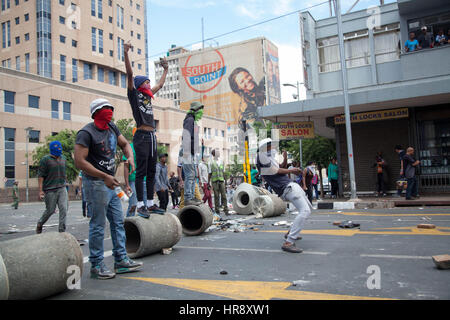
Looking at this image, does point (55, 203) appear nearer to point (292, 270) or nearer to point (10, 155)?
point (292, 270)

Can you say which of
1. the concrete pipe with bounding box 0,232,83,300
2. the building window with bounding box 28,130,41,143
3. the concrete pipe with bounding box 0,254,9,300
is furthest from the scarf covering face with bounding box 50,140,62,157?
the building window with bounding box 28,130,41,143

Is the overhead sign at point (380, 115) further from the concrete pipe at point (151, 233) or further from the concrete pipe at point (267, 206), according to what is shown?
the concrete pipe at point (151, 233)

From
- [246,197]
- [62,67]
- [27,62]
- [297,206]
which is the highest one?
[27,62]

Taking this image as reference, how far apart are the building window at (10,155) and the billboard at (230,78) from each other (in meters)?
55.5

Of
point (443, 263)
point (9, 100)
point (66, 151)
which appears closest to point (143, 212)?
point (443, 263)

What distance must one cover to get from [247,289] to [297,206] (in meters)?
2.57

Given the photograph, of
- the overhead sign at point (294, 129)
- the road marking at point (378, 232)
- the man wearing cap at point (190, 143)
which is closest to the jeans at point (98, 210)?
the man wearing cap at point (190, 143)

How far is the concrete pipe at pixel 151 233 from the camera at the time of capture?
18.3ft

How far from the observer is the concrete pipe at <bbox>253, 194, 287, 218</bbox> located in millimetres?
11148

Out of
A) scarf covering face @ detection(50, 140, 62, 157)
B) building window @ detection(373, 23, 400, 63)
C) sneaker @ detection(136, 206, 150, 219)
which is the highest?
building window @ detection(373, 23, 400, 63)

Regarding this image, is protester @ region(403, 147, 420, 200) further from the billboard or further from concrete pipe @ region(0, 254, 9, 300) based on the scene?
the billboard

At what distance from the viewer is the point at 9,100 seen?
39.1 m

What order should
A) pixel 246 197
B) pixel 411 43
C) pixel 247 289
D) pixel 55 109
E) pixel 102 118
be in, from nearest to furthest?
pixel 247 289, pixel 102 118, pixel 246 197, pixel 411 43, pixel 55 109

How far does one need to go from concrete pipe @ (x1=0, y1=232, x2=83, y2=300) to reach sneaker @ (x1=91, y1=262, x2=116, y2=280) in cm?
45
